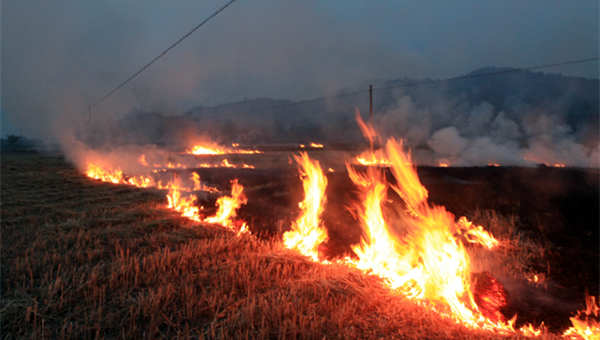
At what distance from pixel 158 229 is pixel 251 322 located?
19.3 ft

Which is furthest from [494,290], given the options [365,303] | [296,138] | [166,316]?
[296,138]

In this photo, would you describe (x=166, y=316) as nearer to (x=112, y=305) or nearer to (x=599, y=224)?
(x=112, y=305)

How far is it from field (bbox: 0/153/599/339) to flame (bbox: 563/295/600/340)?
155mm

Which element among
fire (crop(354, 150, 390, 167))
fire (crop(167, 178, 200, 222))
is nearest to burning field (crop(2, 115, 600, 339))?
fire (crop(167, 178, 200, 222))

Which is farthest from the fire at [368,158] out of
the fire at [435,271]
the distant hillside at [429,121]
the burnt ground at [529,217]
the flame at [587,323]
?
the flame at [587,323]

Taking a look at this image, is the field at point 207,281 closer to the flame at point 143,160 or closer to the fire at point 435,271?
the fire at point 435,271

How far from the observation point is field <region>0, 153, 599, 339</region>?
3924 millimetres

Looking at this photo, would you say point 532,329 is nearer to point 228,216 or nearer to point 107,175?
point 228,216

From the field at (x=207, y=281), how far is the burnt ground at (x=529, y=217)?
6 centimetres

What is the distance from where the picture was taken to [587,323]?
197 inches

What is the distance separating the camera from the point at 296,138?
281ft

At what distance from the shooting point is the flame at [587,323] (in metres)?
4.54

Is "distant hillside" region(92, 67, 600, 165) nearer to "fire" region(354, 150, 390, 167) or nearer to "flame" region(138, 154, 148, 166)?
"fire" region(354, 150, 390, 167)

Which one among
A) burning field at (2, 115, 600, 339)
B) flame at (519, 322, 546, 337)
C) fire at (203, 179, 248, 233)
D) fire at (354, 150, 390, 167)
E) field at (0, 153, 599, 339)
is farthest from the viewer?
fire at (354, 150, 390, 167)
